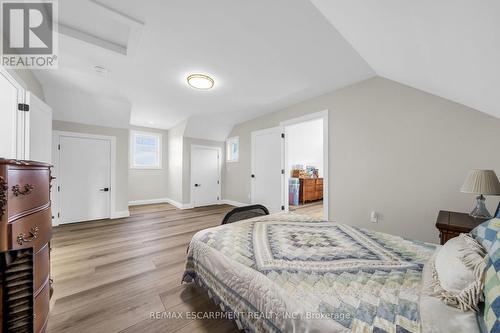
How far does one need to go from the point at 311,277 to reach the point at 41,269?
5.43 feet

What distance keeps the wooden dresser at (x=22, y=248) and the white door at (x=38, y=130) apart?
1408 mm

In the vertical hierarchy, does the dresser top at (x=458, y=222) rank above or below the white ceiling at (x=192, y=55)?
below

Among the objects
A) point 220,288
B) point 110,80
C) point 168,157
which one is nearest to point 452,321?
point 220,288

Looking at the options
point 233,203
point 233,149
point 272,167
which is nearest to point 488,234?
point 272,167

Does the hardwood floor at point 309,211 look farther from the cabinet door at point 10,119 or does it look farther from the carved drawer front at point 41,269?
the cabinet door at point 10,119

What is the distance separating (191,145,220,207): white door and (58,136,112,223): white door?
6.36ft

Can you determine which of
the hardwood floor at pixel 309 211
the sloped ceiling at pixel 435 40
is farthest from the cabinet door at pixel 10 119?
the hardwood floor at pixel 309 211

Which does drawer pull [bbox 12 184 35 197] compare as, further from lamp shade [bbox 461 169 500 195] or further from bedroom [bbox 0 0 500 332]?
lamp shade [bbox 461 169 500 195]

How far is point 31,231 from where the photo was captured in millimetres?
1012

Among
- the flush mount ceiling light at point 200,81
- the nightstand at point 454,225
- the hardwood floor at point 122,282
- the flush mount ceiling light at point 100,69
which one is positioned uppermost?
the flush mount ceiling light at point 100,69

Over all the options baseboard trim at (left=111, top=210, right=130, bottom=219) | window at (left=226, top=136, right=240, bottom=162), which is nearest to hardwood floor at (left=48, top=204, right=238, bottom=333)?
baseboard trim at (left=111, top=210, right=130, bottom=219)

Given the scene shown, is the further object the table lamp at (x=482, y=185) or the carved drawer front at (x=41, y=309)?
the table lamp at (x=482, y=185)

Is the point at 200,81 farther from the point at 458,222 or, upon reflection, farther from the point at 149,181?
the point at 149,181

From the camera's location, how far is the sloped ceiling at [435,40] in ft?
3.28
